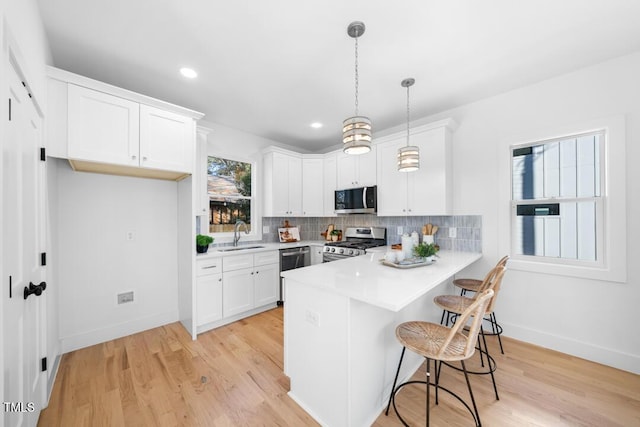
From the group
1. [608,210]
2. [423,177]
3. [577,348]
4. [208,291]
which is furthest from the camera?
[423,177]

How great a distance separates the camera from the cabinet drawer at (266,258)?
341 cm

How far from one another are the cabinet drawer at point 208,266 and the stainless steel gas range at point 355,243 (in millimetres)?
1486

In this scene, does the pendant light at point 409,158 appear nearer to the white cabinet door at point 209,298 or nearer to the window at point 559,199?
the window at point 559,199

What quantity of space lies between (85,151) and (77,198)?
719mm

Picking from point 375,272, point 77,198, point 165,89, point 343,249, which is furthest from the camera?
point 343,249

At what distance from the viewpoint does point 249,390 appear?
76.5 inches

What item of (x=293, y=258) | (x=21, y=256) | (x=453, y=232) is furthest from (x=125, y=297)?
(x=453, y=232)

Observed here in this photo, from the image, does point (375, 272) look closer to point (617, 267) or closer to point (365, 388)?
point (365, 388)

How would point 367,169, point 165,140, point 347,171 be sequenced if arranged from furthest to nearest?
point 347,171, point 367,169, point 165,140

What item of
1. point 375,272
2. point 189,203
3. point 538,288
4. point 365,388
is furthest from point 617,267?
point 189,203

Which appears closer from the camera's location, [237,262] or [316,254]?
[237,262]

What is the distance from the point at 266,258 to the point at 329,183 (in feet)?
5.44

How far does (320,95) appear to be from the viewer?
2863mm

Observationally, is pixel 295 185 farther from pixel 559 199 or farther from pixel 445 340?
pixel 559 199
